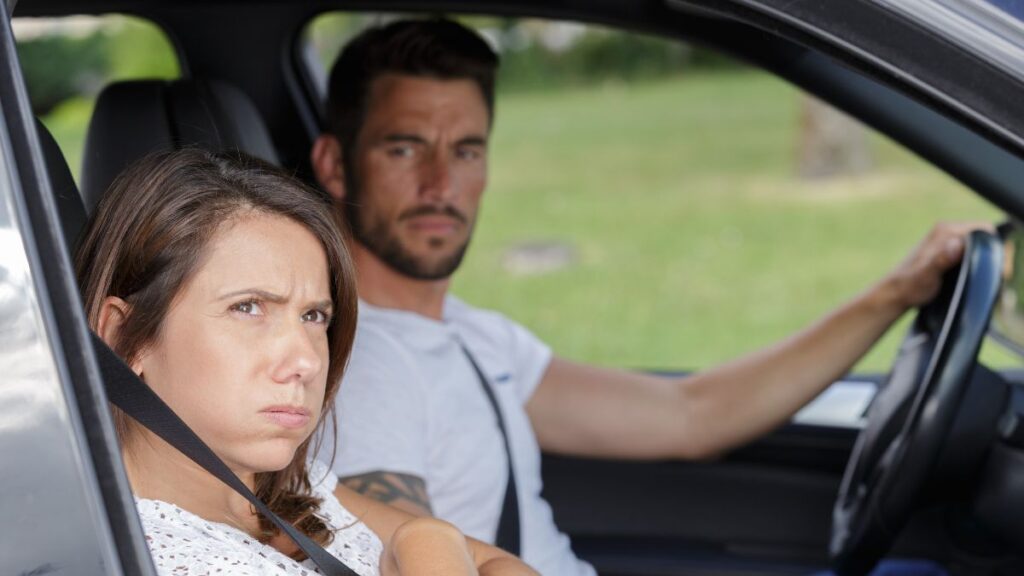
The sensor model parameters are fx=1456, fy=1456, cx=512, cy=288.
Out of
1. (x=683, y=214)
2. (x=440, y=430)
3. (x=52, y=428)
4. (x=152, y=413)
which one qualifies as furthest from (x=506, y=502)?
(x=683, y=214)

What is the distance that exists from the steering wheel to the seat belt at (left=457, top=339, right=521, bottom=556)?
1.68 ft

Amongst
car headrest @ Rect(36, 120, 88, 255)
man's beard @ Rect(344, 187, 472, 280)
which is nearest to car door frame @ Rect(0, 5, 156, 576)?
car headrest @ Rect(36, 120, 88, 255)

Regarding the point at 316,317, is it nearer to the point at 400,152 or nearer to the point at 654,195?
the point at 400,152

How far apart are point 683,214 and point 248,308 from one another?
336 inches

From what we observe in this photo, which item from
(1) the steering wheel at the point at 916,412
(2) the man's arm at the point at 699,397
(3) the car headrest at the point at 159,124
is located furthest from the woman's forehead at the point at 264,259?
(2) the man's arm at the point at 699,397

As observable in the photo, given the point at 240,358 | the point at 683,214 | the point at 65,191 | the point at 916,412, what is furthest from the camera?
the point at 683,214

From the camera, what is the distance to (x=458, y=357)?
2.37 metres

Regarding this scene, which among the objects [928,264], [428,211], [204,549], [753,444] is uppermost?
[204,549]

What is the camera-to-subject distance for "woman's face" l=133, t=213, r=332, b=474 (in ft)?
4.58

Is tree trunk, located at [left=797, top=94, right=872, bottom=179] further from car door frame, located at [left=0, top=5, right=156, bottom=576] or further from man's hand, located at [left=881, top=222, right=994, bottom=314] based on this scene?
car door frame, located at [left=0, top=5, right=156, bottom=576]

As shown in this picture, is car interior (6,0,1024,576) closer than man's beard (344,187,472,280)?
Yes

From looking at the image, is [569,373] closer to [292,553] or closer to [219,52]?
[219,52]

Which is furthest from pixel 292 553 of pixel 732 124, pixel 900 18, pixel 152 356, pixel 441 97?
pixel 732 124

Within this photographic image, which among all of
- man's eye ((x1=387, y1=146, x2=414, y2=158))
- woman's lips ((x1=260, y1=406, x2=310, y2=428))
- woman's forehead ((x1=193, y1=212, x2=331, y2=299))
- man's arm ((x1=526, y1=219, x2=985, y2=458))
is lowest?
man's arm ((x1=526, y1=219, x2=985, y2=458))
